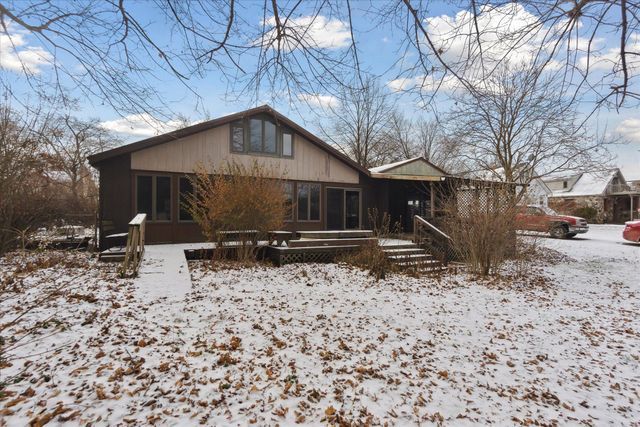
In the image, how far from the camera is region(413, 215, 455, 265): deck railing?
10258mm

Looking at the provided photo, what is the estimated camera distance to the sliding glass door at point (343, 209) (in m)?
13.7

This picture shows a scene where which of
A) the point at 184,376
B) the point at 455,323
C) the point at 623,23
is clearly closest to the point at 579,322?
the point at 455,323

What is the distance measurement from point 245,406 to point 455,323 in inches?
138

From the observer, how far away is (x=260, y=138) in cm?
1221

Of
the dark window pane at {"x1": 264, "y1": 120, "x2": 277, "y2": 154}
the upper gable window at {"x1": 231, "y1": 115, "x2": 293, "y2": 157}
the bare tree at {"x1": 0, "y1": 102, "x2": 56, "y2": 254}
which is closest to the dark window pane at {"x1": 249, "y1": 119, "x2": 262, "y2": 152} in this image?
the upper gable window at {"x1": 231, "y1": 115, "x2": 293, "y2": 157}

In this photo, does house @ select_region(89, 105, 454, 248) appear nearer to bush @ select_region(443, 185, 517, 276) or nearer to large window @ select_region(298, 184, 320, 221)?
large window @ select_region(298, 184, 320, 221)

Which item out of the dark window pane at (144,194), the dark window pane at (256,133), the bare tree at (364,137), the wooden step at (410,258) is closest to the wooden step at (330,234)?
Answer: the wooden step at (410,258)

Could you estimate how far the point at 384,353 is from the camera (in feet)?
12.7

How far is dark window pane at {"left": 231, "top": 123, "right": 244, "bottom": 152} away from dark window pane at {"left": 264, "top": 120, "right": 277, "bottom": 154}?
2.94 feet

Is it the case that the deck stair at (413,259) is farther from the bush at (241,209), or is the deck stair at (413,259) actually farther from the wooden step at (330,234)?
the bush at (241,209)

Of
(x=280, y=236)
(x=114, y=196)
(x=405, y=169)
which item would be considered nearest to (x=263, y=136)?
(x=280, y=236)

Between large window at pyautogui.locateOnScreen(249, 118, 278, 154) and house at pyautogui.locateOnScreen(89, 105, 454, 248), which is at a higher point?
large window at pyautogui.locateOnScreen(249, 118, 278, 154)

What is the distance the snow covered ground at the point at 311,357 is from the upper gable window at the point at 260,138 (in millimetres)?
6534

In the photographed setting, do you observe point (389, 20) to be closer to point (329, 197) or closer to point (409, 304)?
point (409, 304)
